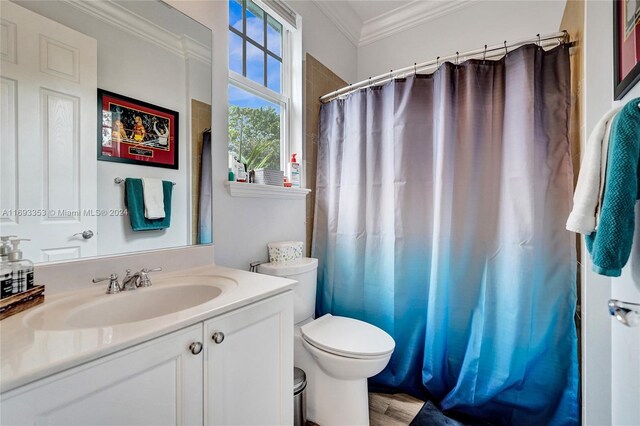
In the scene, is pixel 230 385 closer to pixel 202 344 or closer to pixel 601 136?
pixel 202 344

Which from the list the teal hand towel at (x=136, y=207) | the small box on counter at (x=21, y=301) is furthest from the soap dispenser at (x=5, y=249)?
the teal hand towel at (x=136, y=207)

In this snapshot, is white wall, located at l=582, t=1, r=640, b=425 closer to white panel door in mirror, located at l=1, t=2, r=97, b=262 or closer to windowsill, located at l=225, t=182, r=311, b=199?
windowsill, located at l=225, t=182, r=311, b=199

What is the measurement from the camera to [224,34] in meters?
1.41

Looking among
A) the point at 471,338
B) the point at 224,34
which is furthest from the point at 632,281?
the point at 224,34

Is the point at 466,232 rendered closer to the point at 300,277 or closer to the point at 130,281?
the point at 300,277

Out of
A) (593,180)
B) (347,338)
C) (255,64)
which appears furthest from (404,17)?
(347,338)

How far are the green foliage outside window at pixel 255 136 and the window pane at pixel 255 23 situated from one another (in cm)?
42

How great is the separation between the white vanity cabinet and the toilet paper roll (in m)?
0.60

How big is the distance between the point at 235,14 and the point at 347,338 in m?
1.88

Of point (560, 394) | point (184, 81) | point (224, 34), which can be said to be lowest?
point (560, 394)

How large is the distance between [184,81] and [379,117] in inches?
44.6

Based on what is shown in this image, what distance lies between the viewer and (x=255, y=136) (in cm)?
172

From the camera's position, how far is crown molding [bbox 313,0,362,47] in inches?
79.8

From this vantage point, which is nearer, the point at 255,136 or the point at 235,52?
the point at 235,52
